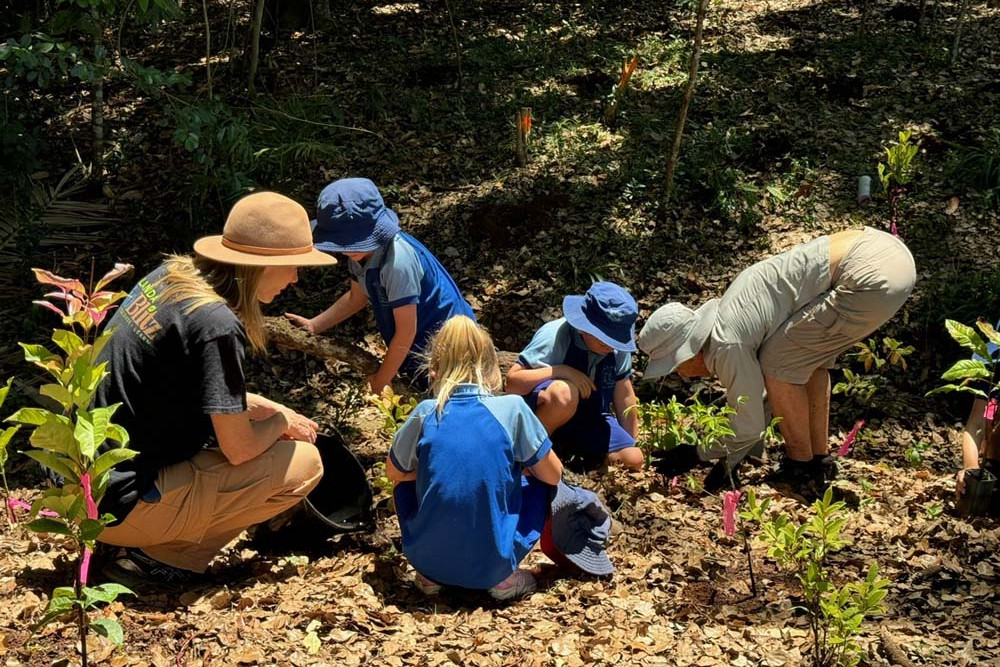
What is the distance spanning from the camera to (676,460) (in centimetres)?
488

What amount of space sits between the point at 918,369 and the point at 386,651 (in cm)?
406

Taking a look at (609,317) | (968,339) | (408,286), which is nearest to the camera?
(968,339)

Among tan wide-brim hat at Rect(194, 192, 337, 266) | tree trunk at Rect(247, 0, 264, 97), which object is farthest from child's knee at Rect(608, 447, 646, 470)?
tree trunk at Rect(247, 0, 264, 97)

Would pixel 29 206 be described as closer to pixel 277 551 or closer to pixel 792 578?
pixel 277 551

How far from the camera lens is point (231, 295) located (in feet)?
10.6

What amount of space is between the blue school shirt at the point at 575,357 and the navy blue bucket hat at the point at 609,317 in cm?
20

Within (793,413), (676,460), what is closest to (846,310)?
(793,413)

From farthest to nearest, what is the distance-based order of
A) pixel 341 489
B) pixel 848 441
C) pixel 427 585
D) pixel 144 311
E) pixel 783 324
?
pixel 848 441 < pixel 783 324 < pixel 341 489 < pixel 427 585 < pixel 144 311

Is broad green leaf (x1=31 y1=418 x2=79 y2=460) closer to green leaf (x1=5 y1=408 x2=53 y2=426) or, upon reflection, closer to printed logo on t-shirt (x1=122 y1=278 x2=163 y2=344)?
green leaf (x1=5 y1=408 x2=53 y2=426)

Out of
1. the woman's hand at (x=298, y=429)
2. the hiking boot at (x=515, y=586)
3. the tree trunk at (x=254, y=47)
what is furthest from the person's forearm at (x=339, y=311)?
the tree trunk at (x=254, y=47)

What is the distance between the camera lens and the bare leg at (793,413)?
4.61m

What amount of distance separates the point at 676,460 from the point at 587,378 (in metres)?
0.84

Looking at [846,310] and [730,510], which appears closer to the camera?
[730,510]

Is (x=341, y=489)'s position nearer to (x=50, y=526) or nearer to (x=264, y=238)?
(x=264, y=238)
